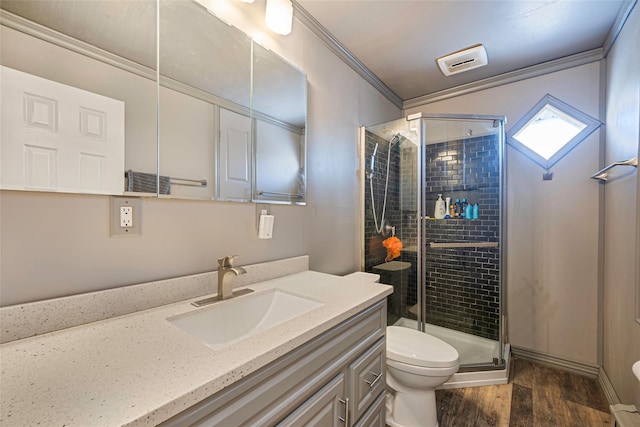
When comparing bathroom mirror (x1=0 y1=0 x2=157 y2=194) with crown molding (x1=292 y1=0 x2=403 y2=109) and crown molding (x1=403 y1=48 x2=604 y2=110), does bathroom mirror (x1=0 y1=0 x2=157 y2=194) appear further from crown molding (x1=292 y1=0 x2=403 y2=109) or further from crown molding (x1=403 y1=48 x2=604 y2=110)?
crown molding (x1=403 y1=48 x2=604 y2=110)

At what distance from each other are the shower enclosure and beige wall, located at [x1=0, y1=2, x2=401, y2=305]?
28 centimetres

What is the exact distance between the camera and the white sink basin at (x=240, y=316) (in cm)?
96

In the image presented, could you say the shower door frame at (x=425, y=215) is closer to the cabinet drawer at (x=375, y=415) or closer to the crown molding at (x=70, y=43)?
the cabinet drawer at (x=375, y=415)

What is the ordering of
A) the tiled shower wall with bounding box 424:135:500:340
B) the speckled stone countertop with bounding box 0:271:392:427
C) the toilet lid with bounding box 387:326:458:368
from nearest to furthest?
the speckled stone countertop with bounding box 0:271:392:427 < the toilet lid with bounding box 387:326:458:368 < the tiled shower wall with bounding box 424:135:500:340

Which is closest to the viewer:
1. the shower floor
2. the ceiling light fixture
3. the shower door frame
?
the ceiling light fixture

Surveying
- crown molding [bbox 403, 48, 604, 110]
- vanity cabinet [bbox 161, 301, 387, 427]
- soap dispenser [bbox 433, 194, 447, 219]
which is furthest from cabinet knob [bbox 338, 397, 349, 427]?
crown molding [bbox 403, 48, 604, 110]

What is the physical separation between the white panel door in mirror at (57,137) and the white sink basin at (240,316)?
0.52 m

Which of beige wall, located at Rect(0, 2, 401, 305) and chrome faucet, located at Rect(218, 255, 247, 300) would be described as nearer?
beige wall, located at Rect(0, 2, 401, 305)

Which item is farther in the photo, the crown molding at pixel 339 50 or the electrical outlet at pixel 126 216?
the crown molding at pixel 339 50

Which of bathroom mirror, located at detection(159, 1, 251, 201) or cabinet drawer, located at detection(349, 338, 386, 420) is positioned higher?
bathroom mirror, located at detection(159, 1, 251, 201)

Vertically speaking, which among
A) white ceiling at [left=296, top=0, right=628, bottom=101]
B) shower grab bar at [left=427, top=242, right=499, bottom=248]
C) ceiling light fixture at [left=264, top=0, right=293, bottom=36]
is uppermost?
white ceiling at [left=296, top=0, right=628, bottom=101]

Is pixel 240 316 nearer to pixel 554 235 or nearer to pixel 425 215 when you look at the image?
pixel 425 215

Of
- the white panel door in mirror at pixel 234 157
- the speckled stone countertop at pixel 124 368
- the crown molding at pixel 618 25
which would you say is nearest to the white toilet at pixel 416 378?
the speckled stone countertop at pixel 124 368

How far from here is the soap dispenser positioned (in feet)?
7.75
